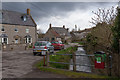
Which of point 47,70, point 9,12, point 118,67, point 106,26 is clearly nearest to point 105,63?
point 118,67

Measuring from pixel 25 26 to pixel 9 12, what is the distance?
5920 mm

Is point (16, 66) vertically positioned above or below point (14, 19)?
below

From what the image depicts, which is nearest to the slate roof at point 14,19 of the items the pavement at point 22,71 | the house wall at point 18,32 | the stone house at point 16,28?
the stone house at point 16,28

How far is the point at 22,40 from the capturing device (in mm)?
32688

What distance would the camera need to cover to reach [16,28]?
3136cm

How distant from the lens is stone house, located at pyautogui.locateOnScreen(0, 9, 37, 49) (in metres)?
28.9

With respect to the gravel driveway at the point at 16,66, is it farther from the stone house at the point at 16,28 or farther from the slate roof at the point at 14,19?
the slate roof at the point at 14,19

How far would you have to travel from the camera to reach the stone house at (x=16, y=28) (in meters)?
28.9

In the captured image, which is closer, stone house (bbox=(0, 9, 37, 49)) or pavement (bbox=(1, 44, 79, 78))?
pavement (bbox=(1, 44, 79, 78))

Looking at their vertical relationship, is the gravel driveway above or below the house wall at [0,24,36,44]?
below

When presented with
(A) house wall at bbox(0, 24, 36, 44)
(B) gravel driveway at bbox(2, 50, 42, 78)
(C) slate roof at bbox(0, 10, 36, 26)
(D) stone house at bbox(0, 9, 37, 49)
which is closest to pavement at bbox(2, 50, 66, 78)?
(B) gravel driveway at bbox(2, 50, 42, 78)

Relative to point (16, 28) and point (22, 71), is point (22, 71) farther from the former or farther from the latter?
point (16, 28)

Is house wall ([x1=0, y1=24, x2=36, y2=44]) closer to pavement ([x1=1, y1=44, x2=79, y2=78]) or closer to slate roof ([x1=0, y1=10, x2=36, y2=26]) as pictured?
slate roof ([x1=0, y1=10, x2=36, y2=26])

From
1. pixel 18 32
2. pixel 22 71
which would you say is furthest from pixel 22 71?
pixel 18 32
